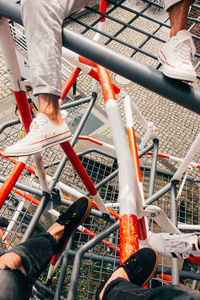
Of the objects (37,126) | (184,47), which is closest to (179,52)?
(184,47)

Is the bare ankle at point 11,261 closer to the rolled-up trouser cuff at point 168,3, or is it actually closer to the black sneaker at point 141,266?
the black sneaker at point 141,266

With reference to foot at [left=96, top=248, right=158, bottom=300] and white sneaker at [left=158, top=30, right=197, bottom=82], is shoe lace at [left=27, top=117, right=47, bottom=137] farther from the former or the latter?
foot at [left=96, top=248, right=158, bottom=300]

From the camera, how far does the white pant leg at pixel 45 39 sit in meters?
1.20

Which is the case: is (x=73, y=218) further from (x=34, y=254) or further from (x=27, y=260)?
(x=27, y=260)

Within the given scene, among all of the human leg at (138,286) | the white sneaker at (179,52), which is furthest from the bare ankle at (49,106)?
the human leg at (138,286)

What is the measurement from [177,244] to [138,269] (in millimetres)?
363

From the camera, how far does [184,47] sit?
124 centimetres

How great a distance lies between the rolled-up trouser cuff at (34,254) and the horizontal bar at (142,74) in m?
1.28

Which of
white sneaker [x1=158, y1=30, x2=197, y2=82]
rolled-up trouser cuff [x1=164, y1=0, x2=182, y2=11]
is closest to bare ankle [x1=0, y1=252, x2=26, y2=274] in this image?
white sneaker [x1=158, y1=30, x2=197, y2=82]

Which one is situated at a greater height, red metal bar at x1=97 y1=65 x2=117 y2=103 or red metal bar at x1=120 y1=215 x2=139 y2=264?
red metal bar at x1=97 y1=65 x2=117 y2=103

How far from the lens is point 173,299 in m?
1.12

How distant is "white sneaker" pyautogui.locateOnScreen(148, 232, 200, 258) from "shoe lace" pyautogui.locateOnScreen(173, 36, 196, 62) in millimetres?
1172

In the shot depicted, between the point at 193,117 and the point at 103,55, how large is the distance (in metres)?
4.99

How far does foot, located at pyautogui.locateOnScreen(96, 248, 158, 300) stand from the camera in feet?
4.86
